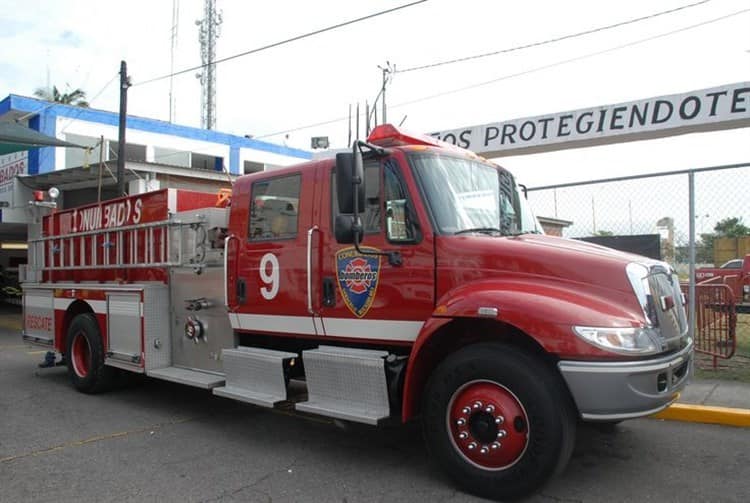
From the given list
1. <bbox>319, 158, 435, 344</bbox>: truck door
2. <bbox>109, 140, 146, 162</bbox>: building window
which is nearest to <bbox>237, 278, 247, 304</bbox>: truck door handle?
<bbox>319, 158, 435, 344</bbox>: truck door

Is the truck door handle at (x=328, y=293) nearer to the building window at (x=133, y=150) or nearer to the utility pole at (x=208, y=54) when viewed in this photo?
the building window at (x=133, y=150)

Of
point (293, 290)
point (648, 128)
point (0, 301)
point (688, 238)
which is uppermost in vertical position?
point (648, 128)

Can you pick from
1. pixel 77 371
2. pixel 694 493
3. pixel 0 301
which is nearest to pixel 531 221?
pixel 694 493

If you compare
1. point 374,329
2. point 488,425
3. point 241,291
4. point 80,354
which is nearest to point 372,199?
point 374,329

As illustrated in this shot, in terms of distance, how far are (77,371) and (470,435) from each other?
562 centimetres

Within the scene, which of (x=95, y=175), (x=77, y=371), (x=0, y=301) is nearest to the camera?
(x=77, y=371)

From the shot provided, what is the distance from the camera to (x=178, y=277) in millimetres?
6484

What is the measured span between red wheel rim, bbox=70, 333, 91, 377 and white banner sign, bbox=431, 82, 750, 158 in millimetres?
6394

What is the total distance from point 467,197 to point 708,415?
3.25 m

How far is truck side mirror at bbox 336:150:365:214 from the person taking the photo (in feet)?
13.9

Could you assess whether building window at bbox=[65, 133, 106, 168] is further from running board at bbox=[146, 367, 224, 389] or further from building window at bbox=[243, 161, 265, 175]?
running board at bbox=[146, 367, 224, 389]

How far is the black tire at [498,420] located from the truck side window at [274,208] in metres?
1.99

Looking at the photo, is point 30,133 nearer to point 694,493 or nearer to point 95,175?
point 95,175

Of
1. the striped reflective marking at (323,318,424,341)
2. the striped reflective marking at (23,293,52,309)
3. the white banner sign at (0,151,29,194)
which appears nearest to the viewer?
the striped reflective marking at (323,318,424,341)
